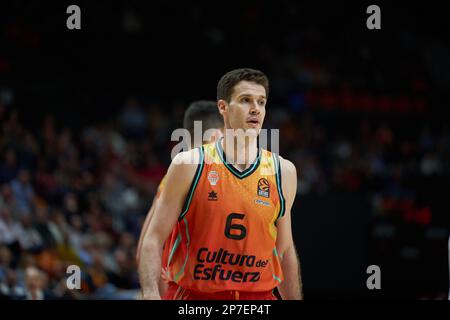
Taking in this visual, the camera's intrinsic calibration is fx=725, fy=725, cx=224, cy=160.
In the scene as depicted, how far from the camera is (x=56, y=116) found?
13.3m

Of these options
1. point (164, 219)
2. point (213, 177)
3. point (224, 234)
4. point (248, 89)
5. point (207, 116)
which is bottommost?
point (224, 234)

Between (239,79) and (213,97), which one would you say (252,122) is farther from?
(213,97)

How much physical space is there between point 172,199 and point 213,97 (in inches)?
418

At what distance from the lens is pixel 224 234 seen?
455 cm

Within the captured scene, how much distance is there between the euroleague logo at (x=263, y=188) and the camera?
4664mm

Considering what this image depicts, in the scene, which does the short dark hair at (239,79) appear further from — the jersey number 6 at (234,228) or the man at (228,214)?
the jersey number 6 at (234,228)

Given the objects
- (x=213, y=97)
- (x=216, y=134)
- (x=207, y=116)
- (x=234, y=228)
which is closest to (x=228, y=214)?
(x=234, y=228)

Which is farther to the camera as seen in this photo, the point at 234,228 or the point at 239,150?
the point at 239,150

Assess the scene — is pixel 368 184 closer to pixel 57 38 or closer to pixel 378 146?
pixel 378 146

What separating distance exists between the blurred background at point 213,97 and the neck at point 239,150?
3495 mm

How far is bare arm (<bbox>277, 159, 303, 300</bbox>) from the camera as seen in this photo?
478cm

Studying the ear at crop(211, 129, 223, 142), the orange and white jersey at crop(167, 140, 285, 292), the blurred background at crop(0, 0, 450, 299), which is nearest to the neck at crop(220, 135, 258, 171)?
the orange and white jersey at crop(167, 140, 285, 292)

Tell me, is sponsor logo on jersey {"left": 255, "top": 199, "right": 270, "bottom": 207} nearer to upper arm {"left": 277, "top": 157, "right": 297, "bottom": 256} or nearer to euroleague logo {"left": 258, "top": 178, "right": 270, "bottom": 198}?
euroleague logo {"left": 258, "top": 178, "right": 270, "bottom": 198}
